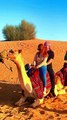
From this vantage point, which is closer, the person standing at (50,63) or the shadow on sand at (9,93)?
the person standing at (50,63)

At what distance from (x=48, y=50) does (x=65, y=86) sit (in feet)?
6.14

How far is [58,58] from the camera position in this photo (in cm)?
2644

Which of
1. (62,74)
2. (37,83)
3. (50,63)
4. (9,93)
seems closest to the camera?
(37,83)

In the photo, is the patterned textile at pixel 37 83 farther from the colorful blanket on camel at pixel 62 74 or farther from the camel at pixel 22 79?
the colorful blanket on camel at pixel 62 74

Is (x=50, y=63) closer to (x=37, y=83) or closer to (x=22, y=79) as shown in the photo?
(x=37, y=83)

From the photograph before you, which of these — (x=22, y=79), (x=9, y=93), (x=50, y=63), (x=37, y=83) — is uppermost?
(x=50, y=63)

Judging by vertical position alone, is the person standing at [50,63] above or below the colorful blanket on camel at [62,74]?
above

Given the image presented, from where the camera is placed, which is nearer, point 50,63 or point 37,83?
point 37,83

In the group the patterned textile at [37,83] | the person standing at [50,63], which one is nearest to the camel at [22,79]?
the patterned textile at [37,83]

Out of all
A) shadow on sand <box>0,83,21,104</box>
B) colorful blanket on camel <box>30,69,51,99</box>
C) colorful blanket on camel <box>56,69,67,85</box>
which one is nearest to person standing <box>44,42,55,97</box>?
colorful blanket on camel <box>30,69,51,99</box>

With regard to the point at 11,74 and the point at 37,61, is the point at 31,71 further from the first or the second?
the point at 11,74

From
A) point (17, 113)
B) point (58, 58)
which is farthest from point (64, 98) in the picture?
point (58, 58)

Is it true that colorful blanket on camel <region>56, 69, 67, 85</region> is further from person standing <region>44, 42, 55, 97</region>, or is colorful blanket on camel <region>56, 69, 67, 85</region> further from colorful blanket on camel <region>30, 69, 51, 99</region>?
colorful blanket on camel <region>30, 69, 51, 99</region>

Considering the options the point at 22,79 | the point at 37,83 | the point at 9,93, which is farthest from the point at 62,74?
the point at 22,79
